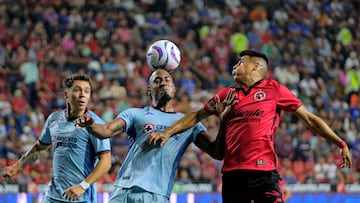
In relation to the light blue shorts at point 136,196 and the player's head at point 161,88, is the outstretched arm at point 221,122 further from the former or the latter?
the light blue shorts at point 136,196

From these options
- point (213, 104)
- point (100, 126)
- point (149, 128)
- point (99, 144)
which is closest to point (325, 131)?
point (213, 104)

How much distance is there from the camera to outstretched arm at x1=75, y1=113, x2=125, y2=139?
6.12 meters

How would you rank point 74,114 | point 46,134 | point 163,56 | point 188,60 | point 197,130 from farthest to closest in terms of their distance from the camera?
point 188,60
point 163,56
point 46,134
point 74,114
point 197,130

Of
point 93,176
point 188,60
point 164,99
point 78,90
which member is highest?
point 188,60

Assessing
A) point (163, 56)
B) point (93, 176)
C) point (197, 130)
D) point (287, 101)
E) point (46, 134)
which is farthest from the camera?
point (163, 56)

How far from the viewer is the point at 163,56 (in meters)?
7.71

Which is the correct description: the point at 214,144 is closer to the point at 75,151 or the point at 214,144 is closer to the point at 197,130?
the point at 197,130

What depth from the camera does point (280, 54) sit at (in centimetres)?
1969

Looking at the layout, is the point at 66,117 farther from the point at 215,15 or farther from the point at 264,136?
the point at 215,15

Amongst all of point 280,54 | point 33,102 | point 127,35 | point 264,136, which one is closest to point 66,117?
point 264,136

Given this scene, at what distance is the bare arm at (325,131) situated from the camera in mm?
6555

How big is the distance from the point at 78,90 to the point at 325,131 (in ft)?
7.46

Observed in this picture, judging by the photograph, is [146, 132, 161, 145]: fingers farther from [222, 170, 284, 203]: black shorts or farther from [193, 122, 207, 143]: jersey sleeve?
[222, 170, 284, 203]: black shorts

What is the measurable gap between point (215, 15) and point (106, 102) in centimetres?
581
